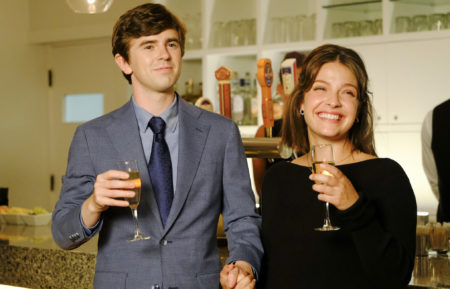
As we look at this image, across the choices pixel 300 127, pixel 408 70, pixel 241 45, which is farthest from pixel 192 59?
pixel 300 127

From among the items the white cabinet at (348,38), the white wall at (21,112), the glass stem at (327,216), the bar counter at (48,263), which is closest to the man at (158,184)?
the glass stem at (327,216)

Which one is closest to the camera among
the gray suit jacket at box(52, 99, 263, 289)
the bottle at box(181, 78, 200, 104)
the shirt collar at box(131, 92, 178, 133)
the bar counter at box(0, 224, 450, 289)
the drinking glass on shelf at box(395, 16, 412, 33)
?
the gray suit jacket at box(52, 99, 263, 289)

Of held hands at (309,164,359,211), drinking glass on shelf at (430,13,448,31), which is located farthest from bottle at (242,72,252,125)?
held hands at (309,164,359,211)

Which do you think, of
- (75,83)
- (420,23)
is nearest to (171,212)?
(420,23)

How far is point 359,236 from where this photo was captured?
1.40 metres

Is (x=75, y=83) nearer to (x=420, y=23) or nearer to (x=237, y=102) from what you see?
(x=237, y=102)

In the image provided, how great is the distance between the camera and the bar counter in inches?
92.3

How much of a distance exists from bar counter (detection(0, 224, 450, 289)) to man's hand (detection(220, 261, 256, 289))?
2.09 feet

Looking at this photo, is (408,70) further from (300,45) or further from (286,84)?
(286,84)

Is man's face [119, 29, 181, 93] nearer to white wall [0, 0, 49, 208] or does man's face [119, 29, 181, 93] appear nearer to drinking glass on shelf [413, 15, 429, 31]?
drinking glass on shelf [413, 15, 429, 31]

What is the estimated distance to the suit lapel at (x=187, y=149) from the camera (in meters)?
1.62

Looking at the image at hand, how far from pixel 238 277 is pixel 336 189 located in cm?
34

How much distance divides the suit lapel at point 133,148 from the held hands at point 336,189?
1.55 ft

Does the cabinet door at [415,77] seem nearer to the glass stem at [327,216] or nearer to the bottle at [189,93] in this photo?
the bottle at [189,93]
